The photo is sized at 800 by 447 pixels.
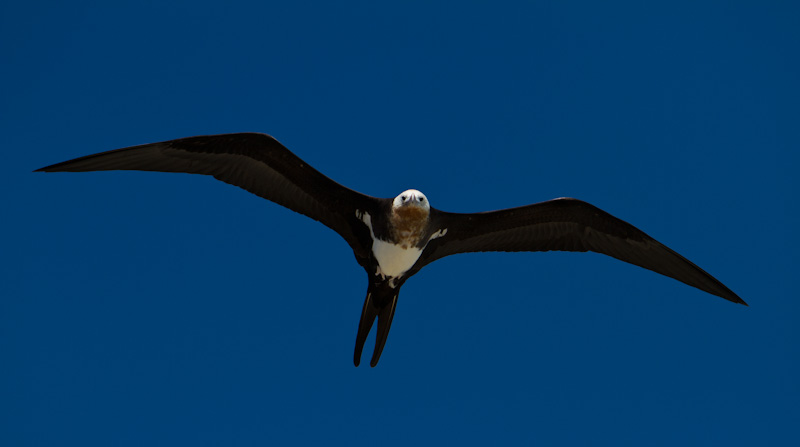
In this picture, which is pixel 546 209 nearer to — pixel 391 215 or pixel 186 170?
pixel 391 215

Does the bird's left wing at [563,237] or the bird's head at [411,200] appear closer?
the bird's head at [411,200]

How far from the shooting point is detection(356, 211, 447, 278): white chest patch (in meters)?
7.48

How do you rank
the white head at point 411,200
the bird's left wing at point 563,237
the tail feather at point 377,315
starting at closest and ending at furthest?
the white head at point 411,200 → the tail feather at point 377,315 → the bird's left wing at point 563,237

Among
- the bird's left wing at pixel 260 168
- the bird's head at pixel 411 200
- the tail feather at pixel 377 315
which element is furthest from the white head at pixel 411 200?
the tail feather at pixel 377 315

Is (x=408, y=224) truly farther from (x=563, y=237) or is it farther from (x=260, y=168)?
(x=563, y=237)

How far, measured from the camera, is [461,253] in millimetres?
8141

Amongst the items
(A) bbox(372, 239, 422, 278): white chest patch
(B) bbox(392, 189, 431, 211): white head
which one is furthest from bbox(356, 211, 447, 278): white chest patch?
(B) bbox(392, 189, 431, 211): white head

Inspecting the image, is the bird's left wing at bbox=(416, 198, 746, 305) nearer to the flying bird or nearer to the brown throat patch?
the flying bird

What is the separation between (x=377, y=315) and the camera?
780 centimetres

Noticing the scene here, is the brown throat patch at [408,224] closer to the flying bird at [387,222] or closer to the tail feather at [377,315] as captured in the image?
the flying bird at [387,222]

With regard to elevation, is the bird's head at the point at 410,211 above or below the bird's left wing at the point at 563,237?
below

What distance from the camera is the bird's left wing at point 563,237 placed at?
787 cm

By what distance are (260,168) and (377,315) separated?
1810 mm

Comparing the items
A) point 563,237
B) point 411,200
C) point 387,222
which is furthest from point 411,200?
point 563,237
